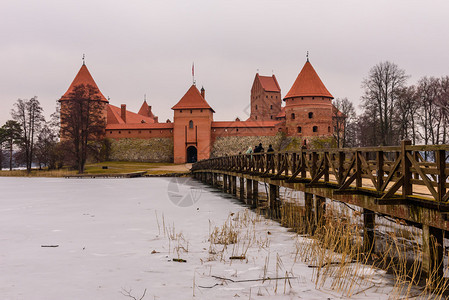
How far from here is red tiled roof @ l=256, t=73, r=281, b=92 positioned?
63.1m

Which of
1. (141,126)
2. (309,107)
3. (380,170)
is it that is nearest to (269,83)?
(309,107)

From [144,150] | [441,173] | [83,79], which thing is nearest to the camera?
[441,173]

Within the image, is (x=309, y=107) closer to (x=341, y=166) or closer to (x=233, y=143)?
(x=233, y=143)

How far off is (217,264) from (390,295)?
2.30 metres

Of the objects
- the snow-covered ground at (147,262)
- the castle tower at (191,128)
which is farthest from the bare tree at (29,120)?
the snow-covered ground at (147,262)

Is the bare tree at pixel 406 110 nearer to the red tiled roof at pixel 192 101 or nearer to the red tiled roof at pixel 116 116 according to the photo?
the red tiled roof at pixel 192 101

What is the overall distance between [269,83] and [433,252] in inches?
2428

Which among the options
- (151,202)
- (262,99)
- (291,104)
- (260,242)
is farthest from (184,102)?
(260,242)

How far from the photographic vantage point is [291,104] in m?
42.6

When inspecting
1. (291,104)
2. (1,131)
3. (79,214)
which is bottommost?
(79,214)

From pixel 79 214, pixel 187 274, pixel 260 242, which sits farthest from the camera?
pixel 79 214

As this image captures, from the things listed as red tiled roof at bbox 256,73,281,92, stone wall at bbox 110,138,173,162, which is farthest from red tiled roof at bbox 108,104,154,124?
red tiled roof at bbox 256,73,281,92

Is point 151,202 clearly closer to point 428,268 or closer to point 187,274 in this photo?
point 187,274

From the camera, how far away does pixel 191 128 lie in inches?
1705
